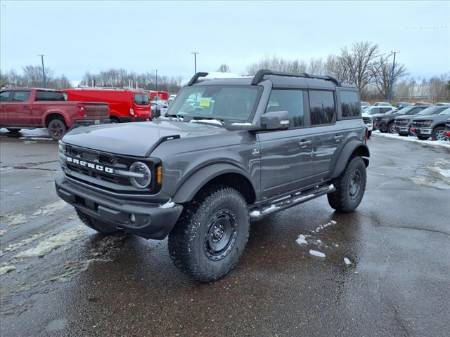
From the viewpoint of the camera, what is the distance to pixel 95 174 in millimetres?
3266

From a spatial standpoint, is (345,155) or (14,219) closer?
(14,219)

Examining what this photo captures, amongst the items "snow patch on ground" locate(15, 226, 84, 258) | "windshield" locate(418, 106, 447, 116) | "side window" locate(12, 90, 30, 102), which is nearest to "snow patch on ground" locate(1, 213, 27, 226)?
"snow patch on ground" locate(15, 226, 84, 258)

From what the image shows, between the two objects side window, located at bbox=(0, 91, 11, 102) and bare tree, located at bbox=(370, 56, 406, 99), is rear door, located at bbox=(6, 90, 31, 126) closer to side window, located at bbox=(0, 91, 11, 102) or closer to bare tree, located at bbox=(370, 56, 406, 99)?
side window, located at bbox=(0, 91, 11, 102)

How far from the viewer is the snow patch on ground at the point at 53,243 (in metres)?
3.89

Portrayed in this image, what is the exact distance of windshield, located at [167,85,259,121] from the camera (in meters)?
3.97

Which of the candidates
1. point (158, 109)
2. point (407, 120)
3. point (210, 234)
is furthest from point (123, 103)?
point (407, 120)

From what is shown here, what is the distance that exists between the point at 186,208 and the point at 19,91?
46.8ft

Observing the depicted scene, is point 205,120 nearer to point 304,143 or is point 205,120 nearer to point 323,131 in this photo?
point 304,143

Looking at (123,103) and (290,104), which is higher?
(123,103)

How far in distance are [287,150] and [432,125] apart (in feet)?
52.1

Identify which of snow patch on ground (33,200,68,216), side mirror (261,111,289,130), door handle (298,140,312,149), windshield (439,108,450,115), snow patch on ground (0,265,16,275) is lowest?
snow patch on ground (0,265,16,275)

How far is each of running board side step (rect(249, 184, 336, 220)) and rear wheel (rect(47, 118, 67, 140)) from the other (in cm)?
1190

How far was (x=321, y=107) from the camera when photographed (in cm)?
489

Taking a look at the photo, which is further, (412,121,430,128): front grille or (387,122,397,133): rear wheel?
(387,122,397,133): rear wheel
